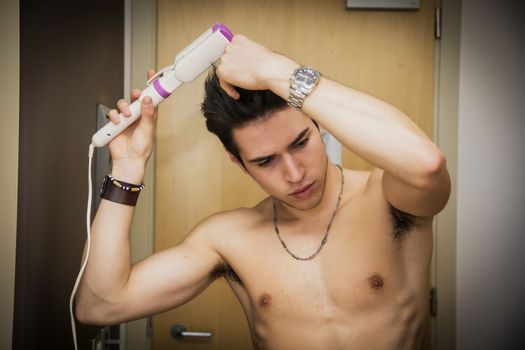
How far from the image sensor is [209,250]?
4.00 ft

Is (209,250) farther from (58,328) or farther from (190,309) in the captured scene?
(190,309)

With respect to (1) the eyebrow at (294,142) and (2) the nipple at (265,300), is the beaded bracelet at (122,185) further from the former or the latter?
(2) the nipple at (265,300)

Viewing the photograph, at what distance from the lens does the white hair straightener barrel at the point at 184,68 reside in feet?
2.99

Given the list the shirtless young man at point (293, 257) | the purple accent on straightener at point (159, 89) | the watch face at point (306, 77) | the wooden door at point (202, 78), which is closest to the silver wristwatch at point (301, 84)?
the watch face at point (306, 77)

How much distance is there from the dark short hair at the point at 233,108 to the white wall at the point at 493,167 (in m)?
1.04

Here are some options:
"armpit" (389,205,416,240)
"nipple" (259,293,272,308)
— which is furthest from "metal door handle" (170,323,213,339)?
"armpit" (389,205,416,240)

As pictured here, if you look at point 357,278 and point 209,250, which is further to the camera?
point 209,250

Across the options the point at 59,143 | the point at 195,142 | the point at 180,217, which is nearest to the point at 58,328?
the point at 59,143

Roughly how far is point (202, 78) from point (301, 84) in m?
0.99

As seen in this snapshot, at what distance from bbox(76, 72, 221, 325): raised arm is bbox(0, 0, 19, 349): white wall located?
195mm

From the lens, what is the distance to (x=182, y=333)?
1.69 metres

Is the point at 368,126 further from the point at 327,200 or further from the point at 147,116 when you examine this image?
the point at 147,116

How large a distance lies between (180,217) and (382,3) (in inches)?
48.2

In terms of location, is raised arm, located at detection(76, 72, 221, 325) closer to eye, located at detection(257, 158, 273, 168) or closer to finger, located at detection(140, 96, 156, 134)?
finger, located at detection(140, 96, 156, 134)
